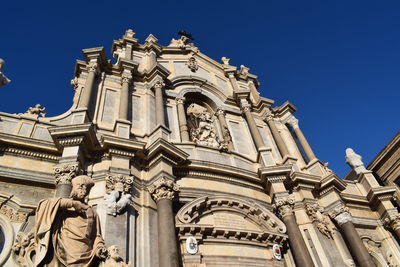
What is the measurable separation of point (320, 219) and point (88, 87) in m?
10.2

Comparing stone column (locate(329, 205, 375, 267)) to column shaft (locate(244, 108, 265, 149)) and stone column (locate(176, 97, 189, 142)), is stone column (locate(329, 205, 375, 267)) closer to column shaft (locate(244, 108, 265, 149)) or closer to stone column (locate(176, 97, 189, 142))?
column shaft (locate(244, 108, 265, 149))

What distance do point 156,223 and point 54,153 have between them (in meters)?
3.83

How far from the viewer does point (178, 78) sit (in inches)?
641

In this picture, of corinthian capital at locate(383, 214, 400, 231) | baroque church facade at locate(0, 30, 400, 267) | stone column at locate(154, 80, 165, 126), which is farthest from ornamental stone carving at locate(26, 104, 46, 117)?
corinthian capital at locate(383, 214, 400, 231)

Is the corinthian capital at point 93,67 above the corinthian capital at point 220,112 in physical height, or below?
above

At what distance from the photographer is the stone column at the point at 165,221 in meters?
8.03

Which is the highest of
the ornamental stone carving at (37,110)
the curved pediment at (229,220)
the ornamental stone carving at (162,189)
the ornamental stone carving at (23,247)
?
the ornamental stone carving at (37,110)

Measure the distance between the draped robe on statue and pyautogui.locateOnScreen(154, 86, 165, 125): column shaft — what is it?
19.3 feet

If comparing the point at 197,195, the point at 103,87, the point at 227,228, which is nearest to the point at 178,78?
the point at 103,87

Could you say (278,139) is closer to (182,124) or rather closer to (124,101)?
(182,124)

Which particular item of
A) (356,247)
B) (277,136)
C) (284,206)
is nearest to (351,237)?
(356,247)

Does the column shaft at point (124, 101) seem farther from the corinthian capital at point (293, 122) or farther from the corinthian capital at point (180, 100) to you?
the corinthian capital at point (293, 122)

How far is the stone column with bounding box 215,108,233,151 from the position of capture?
14536 mm

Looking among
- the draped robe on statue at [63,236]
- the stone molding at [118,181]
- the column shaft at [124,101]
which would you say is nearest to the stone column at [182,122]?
the column shaft at [124,101]
